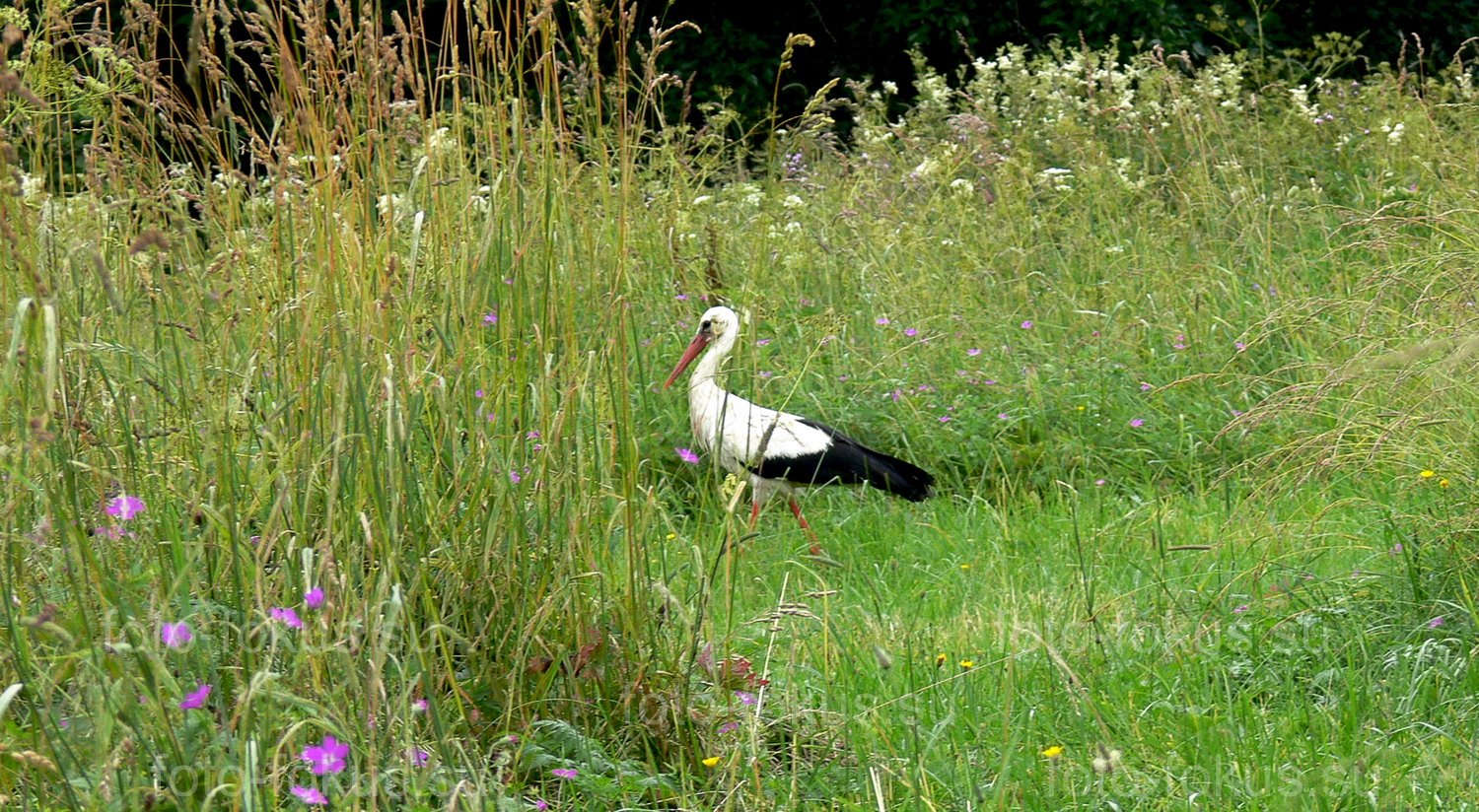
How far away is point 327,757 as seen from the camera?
171 centimetres

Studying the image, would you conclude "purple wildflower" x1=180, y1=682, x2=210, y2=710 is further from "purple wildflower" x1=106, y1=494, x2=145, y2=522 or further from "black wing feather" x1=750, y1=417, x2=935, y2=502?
"black wing feather" x1=750, y1=417, x2=935, y2=502

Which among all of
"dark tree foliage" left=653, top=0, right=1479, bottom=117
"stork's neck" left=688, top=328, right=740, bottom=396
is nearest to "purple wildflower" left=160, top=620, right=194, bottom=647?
"stork's neck" left=688, top=328, right=740, bottom=396

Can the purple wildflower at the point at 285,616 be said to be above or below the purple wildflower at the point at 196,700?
above

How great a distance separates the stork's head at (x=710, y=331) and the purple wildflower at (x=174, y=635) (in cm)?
298

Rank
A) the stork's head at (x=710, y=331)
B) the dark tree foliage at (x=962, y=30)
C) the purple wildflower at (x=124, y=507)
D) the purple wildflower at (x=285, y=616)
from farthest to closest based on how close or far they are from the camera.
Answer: the dark tree foliage at (x=962, y=30), the stork's head at (x=710, y=331), the purple wildflower at (x=124, y=507), the purple wildflower at (x=285, y=616)

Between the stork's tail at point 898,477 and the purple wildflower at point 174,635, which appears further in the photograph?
the stork's tail at point 898,477

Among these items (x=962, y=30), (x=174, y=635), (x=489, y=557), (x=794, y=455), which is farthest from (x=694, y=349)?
(x=962, y=30)

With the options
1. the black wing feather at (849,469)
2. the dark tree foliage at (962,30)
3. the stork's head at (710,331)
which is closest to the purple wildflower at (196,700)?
the black wing feather at (849,469)

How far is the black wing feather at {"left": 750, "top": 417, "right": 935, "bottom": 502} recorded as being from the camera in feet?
14.3

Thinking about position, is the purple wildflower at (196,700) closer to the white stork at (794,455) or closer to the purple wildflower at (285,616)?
the purple wildflower at (285,616)

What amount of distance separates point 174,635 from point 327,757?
8.3 inches

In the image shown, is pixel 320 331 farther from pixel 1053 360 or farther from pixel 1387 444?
pixel 1053 360

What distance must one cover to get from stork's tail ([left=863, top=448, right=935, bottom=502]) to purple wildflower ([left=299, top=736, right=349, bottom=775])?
8.91 ft

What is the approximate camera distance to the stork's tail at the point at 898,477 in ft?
14.3
